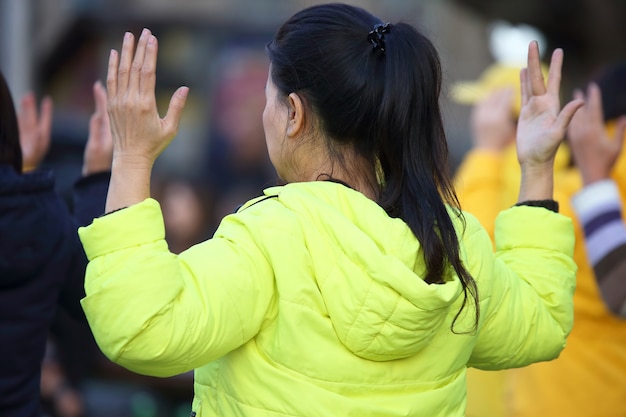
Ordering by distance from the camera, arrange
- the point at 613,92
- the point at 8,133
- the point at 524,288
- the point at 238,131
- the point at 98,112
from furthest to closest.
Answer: the point at 238,131 → the point at 613,92 → the point at 98,112 → the point at 8,133 → the point at 524,288

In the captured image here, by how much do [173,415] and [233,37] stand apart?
17.1 feet

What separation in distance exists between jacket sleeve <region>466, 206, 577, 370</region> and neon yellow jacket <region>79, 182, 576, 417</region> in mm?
102

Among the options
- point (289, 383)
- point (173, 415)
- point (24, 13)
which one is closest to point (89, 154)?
point (289, 383)

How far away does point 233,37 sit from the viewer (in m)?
10.3

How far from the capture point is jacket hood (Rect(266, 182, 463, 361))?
5.60 ft

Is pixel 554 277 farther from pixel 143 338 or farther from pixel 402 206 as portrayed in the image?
pixel 143 338

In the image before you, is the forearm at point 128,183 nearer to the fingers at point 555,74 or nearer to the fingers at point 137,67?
the fingers at point 137,67

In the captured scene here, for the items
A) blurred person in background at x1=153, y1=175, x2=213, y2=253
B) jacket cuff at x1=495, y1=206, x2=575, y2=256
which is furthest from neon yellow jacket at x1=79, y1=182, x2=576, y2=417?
blurred person in background at x1=153, y1=175, x2=213, y2=253

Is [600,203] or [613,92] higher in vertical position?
[613,92]

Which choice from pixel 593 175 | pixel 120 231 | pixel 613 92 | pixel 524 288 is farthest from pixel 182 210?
pixel 120 231

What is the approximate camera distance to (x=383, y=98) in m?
1.82

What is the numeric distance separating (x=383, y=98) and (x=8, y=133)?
1088mm

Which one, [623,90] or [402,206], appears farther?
[623,90]

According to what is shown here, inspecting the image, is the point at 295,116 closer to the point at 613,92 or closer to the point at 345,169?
the point at 345,169
